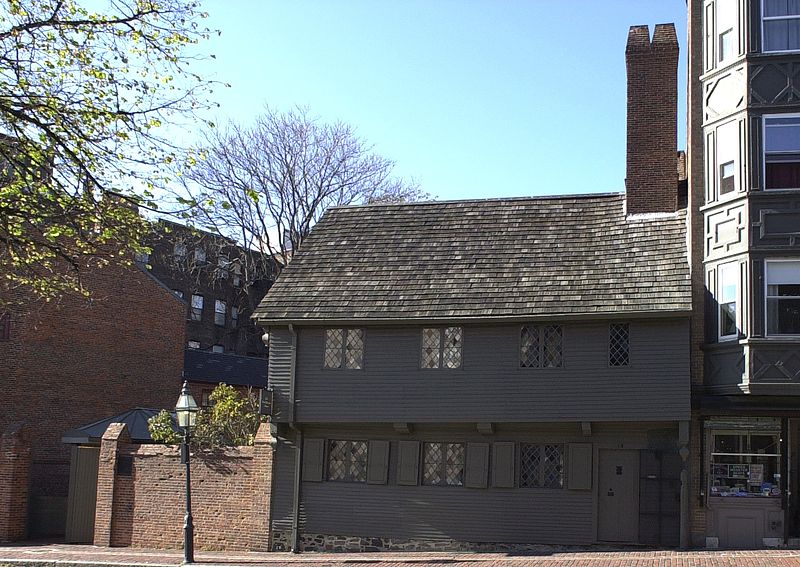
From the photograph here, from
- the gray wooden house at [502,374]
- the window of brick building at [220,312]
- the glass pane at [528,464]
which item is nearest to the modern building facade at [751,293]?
the gray wooden house at [502,374]

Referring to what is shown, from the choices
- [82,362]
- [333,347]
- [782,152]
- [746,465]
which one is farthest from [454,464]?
[82,362]

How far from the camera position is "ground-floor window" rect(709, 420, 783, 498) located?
2003 centimetres

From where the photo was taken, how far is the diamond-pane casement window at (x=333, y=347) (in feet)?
74.6

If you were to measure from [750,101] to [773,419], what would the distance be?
6094 millimetres

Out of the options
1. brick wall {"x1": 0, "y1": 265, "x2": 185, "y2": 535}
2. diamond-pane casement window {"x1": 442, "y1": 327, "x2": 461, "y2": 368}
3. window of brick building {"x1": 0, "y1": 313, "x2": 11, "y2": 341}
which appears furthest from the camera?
window of brick building {"x1": 0, "y1": 313, "x2": 11, "y2": 341}

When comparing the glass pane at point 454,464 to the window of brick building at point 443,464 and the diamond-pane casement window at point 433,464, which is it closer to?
the window of brick building at point 443,464

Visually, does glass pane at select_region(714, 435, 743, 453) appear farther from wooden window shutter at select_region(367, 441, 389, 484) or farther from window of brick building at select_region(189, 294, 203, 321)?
window of brick building at select_region(189, 294, 203, 321)

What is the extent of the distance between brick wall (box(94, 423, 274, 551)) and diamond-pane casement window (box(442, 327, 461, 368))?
4.28m

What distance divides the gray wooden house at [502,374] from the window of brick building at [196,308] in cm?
3265

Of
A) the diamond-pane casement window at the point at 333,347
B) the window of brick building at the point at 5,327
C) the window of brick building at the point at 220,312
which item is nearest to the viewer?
the diamond-pane casement window at the point at 333,347

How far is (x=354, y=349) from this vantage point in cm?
2267

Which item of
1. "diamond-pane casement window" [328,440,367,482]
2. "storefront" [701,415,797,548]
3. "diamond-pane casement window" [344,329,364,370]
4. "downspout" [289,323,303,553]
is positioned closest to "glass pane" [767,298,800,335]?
"storefront" [701,415,797,548]

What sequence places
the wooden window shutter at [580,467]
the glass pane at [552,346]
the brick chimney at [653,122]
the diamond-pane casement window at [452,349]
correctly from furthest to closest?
the brick chimney at [653,122]
the diamond-pane casement window at [452,349]
the glass pane at [552,346]
the wooden window shutter at [580,467]

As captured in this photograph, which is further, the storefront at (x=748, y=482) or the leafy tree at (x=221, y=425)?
the leafy tree at (x=221, y=425)
